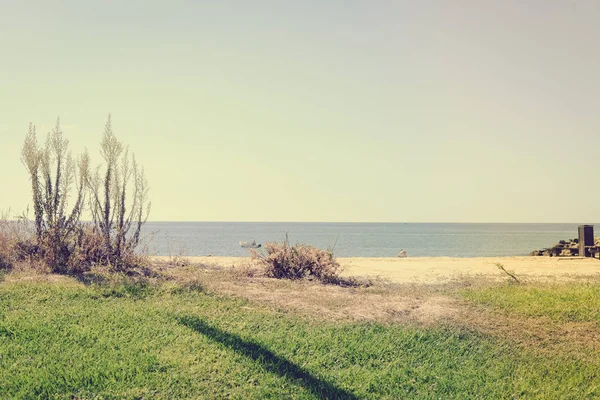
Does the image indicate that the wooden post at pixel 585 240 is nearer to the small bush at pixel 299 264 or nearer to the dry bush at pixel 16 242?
the small bush at pixel 299 264

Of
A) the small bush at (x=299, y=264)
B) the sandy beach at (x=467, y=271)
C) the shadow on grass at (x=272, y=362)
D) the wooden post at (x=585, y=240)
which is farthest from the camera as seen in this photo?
the wooden post at (x=585, y=240)

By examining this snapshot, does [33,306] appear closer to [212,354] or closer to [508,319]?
[212,354]

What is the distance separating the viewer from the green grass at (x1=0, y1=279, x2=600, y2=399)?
280 inches

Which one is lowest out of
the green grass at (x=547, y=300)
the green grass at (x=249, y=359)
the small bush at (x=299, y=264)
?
the green grass at (x=249, y=359)

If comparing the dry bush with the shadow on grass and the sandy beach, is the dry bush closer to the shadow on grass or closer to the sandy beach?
the sandy beach

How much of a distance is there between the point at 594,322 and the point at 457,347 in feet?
11.9

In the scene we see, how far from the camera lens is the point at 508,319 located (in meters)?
10.5

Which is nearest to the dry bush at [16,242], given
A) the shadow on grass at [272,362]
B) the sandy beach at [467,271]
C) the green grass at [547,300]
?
the sandy beach at [467,271]

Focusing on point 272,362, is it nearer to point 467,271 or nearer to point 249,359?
point 249,359

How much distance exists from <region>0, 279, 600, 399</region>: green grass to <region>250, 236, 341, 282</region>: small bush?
5.23m

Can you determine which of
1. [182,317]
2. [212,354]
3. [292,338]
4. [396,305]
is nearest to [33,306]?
[182,317]

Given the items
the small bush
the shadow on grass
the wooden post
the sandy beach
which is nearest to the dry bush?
the sandy beach

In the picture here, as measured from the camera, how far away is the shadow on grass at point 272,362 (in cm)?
703

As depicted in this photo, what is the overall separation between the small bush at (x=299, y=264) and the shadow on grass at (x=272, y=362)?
6471mm
